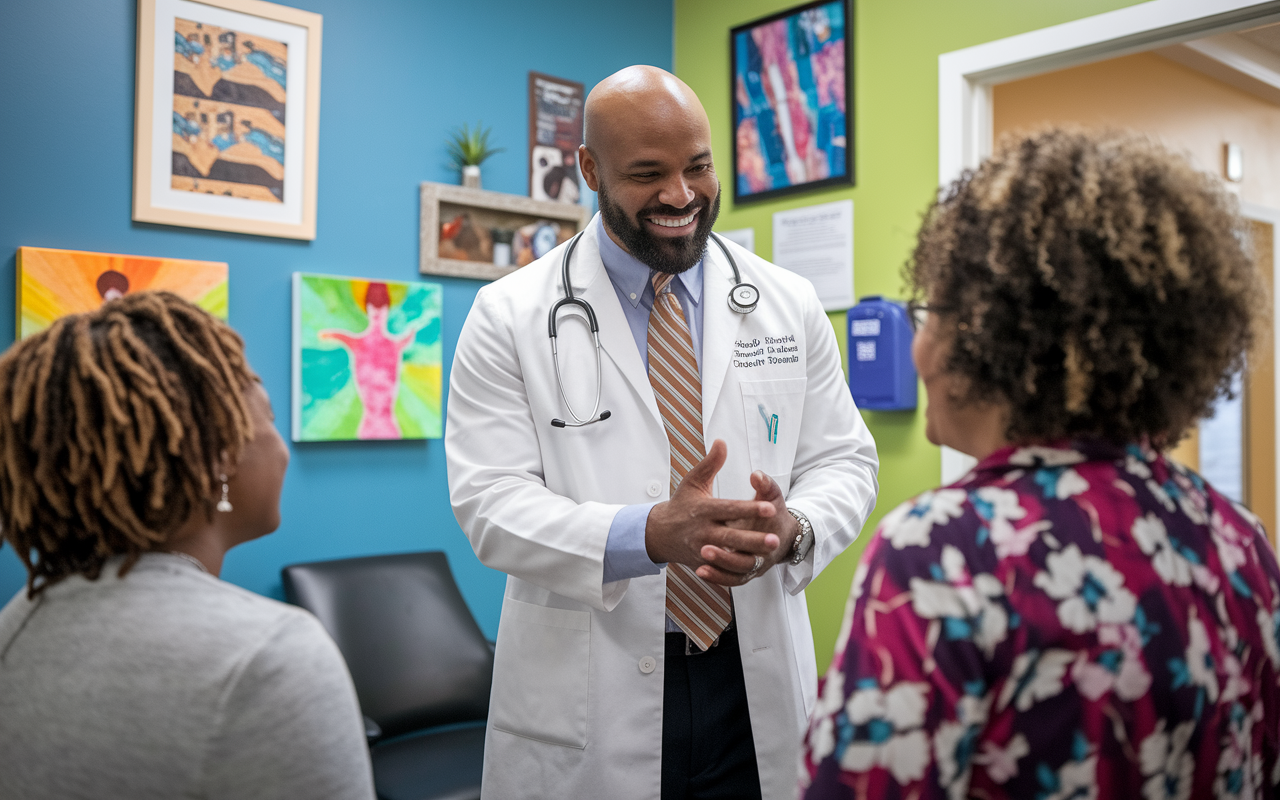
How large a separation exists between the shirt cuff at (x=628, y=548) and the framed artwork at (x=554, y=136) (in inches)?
78.7

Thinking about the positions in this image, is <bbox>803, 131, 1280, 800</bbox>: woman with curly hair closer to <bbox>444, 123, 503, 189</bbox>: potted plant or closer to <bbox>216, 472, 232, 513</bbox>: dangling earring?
<bbox>216, 472, 232, 513</bbox>: dangling earring

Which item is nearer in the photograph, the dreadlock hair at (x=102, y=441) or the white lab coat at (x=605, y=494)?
the dreadlock hair at (x=102, y=441)

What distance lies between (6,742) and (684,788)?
0.87m

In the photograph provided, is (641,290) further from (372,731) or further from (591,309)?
(372,731)

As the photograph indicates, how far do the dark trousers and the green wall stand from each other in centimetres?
151

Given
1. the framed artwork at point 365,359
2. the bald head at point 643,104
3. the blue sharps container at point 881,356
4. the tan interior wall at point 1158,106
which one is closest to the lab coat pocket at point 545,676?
the bald head at point 643,104

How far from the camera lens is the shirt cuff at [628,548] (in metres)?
1.31

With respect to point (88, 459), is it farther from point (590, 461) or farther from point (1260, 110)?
point (1260, 110)

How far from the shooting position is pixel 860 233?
9.65 feet

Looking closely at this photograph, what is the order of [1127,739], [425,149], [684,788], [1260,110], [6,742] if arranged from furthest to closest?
[1260,110], [425,149], [684,788], [6,742], [1127,739]

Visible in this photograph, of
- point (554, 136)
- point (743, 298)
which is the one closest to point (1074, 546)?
point (743, 298)

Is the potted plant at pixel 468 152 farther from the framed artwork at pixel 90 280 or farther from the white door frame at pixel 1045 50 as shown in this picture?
the white door frame at pixel 1045 50

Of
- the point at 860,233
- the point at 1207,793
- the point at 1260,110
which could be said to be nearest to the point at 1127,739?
the point at 1207,793

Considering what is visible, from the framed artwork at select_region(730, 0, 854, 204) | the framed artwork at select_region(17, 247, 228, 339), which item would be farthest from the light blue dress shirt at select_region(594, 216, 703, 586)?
the framed artwork at select_region(730, 0, 854, 204)
